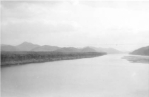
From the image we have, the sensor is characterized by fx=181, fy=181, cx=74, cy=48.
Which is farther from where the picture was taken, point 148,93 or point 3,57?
point 3,57

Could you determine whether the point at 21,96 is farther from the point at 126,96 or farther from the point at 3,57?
the point at 3,57

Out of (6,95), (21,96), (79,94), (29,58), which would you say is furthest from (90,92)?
(29,58)

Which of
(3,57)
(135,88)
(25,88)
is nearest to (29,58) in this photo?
(3,57)

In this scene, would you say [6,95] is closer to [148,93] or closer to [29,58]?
[148,93]

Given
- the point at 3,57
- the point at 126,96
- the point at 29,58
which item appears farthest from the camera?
the point at 29,58

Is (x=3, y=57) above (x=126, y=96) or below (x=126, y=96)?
above

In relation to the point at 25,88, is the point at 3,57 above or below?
above

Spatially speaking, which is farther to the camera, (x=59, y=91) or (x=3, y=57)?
(x=3, y=57)

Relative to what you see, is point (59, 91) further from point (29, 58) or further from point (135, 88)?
point (29, 58)

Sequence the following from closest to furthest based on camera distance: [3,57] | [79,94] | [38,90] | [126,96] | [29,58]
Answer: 1. [126,96]
2. [79,94]
3. [38,90]
4. [3,57]
5. [29,58]
